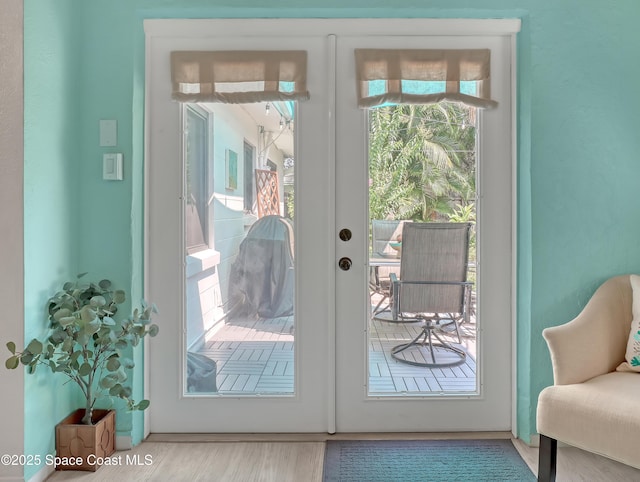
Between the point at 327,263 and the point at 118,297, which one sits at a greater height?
the point at 327,263

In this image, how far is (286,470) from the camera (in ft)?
6.50

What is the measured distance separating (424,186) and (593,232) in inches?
31.8

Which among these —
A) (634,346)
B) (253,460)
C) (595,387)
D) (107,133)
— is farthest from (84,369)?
(634,346)

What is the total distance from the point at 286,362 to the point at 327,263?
0.54m

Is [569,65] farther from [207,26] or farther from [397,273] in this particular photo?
[207,26]

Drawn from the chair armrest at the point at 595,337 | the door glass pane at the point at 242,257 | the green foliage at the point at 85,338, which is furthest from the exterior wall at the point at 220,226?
the chair armrest at the point at 595,337

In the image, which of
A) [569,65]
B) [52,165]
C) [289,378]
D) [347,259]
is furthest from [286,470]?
[569,65]

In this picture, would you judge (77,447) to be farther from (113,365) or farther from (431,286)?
(431,286)

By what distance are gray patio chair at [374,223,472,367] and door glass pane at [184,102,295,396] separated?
0.55 meters

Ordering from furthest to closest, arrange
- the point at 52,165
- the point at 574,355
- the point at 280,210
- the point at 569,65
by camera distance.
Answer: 1. the point at 280,210
2. the point at 569,65
3. the point at 52,165
4. the point at 574,355

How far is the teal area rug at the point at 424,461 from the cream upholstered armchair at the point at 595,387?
25cm

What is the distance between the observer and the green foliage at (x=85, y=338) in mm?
1777

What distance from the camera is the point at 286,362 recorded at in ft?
7.63

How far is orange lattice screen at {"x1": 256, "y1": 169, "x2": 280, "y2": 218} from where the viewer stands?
7.56ft
